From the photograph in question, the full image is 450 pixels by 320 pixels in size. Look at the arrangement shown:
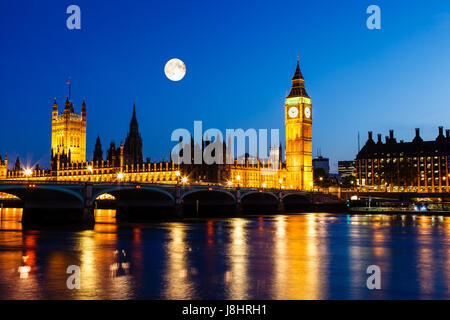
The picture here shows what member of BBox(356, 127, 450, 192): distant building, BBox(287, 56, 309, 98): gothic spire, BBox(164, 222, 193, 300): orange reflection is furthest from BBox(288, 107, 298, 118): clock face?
BBox(164, 222, 193, 300): orange reflection

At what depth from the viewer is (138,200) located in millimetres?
72688

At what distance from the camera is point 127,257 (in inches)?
1077

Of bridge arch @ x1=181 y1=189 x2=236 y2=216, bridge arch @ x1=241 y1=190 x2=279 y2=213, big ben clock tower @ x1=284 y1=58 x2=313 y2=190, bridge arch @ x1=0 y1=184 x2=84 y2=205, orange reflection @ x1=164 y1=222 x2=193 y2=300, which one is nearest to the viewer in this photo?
orange reflection @ x1=164 y1=222 x2=193 y2=300

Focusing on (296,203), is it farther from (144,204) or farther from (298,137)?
(298,137)

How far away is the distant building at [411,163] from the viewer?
13764cm

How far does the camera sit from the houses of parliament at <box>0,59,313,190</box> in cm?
12775

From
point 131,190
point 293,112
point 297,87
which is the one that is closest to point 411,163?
point 293,112

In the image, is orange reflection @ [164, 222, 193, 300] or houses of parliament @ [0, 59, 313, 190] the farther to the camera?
houses of parliament @ [0, 59, 313, 190]

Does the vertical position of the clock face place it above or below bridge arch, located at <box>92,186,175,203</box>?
above

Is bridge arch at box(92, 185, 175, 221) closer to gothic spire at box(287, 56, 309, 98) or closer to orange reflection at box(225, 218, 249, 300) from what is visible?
orange reflection at box(225, 218, 249, 300)

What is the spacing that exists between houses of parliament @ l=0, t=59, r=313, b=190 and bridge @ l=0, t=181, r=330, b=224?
71.5 ft
